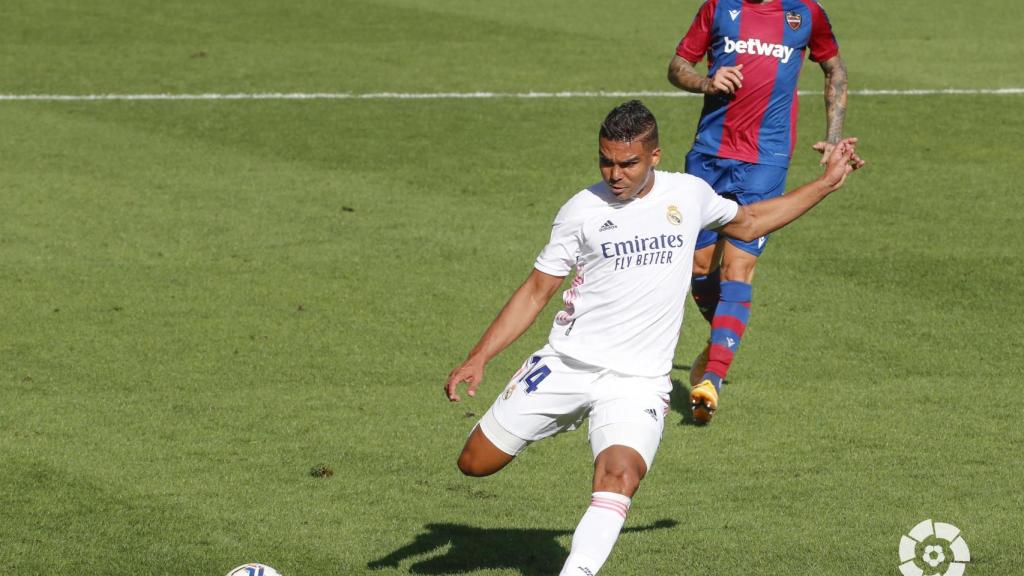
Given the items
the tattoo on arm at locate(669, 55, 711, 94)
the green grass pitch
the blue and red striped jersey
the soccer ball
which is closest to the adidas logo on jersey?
the blue and red striped jersey

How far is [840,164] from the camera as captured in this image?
25.0 ft

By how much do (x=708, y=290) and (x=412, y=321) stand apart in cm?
246

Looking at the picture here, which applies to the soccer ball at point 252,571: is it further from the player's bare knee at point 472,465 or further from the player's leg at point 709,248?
the player's leg at point 709,248

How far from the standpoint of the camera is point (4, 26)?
2286 centimetres

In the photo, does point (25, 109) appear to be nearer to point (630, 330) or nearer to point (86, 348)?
point (86, 348)

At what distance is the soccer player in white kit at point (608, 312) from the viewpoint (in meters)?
7.02

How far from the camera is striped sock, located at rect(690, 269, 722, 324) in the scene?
34.9 feet

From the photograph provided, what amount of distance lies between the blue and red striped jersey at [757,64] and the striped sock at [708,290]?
834mm

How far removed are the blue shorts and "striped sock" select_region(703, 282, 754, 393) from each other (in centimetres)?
46

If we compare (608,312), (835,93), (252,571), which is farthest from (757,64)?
(252,571)

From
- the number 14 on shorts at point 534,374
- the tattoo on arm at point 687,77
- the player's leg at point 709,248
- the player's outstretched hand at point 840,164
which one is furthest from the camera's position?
the player's leg at point 709,248

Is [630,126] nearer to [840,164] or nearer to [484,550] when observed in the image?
[840,164]

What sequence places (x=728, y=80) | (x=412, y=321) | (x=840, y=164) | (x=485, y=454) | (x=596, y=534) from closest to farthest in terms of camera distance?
(x=596, y=534)
(x=485, y=454)
(x=840, y=164)
(x=728, y=80)
(x=412, y=321)

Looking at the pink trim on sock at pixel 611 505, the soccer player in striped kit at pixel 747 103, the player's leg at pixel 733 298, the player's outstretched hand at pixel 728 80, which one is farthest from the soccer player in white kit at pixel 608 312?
the soccer player in striped kit at pixel 747 103
